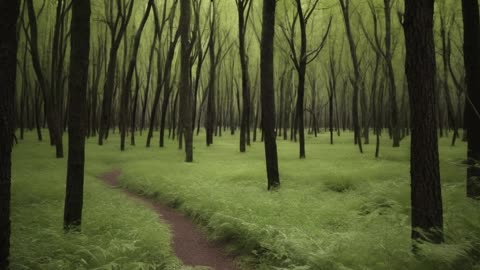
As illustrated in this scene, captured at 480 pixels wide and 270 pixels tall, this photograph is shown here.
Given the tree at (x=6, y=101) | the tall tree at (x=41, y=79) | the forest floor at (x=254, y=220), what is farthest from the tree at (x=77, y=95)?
the tall tree at (x=41, y=79)

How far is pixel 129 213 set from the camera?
6.27 metres

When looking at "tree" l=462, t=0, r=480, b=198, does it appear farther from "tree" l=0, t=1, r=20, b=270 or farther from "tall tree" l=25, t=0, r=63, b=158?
"tall tree" l=25, t=0, r=63, b=158

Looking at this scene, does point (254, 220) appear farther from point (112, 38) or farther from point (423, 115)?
point (112, 38)

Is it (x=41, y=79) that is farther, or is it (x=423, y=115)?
(x=41, y=79)

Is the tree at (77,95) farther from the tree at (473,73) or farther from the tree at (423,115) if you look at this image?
the tree at (473,73)

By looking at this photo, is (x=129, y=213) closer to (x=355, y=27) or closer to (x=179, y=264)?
(x=179, y=264)

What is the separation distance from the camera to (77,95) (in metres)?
4.51

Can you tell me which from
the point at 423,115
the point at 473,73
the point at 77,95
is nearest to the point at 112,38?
the point at 77,95

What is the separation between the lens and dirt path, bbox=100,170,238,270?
181 inches

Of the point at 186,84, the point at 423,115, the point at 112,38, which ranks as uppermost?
the point at 112,38

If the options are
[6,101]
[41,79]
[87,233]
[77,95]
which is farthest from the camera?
[41,79]

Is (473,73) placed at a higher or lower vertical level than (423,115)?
higher

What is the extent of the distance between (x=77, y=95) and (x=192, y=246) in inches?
116

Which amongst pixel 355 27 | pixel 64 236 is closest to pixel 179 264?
pixel 64 236
